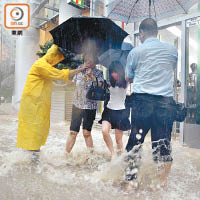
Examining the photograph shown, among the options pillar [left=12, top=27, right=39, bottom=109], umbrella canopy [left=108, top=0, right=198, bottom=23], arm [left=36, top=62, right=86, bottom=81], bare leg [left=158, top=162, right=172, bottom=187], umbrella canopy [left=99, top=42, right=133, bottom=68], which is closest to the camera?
bare leg [left=158, top=162, right=172, bottom=187]

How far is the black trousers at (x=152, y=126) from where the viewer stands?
A: 2900 millimetres

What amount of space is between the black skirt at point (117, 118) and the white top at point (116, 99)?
0.06 metres

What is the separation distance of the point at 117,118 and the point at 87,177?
1.05 m

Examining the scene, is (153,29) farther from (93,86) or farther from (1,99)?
(1,99)

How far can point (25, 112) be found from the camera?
3816 mm

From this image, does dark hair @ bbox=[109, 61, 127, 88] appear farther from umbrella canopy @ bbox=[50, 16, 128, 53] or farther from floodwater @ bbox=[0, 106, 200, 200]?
floodwater @ bbox=[0, 106, 200, 200]

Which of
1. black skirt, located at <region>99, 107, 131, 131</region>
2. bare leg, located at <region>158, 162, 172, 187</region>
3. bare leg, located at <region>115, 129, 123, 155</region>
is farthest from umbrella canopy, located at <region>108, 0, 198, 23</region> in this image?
bare leg, located at <region>158, 162, 172, 187</region>

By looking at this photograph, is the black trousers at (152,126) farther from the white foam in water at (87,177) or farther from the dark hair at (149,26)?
the dark hair at (149,26)

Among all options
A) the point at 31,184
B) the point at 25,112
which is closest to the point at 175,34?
the point at 25,112

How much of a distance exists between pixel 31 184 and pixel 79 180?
22.9 inches

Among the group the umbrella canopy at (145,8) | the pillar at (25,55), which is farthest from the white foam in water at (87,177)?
the pillar at (25,55)

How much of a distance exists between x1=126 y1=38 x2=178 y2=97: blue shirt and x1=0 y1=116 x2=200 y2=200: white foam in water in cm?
85

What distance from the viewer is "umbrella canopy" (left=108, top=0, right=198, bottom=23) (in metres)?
4.36

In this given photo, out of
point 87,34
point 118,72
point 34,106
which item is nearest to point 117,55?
point 118,72
